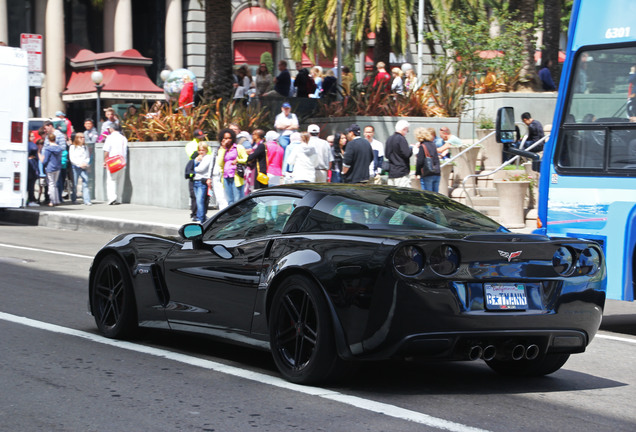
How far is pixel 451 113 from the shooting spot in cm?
2734

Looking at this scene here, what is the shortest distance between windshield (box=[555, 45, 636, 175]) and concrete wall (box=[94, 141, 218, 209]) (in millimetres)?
15480

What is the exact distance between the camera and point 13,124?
71.3ft

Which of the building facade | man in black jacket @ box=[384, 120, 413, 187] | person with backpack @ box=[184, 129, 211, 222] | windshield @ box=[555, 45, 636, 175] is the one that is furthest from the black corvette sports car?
the building facade

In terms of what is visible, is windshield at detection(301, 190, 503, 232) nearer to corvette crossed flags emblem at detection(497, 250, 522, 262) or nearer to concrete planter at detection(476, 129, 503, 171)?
corvette crossed flags emblem at detection(497, 250, 522, 262)

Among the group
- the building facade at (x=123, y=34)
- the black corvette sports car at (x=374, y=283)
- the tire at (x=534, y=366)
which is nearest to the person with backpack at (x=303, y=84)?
the building facade at (x=123, y=34)

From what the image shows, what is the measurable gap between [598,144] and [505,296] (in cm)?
373

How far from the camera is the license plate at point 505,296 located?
→ 6.21 meters

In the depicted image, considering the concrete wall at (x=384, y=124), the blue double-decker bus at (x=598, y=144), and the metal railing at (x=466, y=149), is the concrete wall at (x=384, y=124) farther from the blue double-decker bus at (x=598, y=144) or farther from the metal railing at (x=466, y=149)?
the blue double-decker bus at (x=598, y=144)

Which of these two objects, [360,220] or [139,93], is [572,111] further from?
[139,93]

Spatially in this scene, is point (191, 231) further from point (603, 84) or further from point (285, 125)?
point (285, 125)

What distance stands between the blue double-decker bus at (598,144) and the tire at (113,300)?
374 cm

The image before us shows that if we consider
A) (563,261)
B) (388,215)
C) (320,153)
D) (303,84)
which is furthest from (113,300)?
(303,84)

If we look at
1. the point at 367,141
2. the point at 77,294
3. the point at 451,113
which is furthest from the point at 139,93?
the point at 77,294

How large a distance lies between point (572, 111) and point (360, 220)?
3818 millimetres
